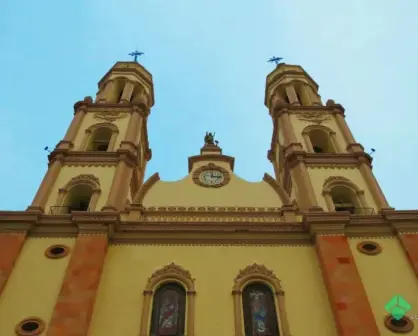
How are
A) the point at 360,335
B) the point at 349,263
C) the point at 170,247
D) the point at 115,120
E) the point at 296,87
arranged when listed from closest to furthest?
the point at 360,335 < the point at 349,263 < the point at 170,247 < the point at 115,120 < the point at 296,87

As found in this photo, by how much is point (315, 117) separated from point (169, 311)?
1287cm

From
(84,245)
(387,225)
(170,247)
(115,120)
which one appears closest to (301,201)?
(387,225)

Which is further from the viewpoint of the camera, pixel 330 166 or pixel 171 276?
pixel 330 166

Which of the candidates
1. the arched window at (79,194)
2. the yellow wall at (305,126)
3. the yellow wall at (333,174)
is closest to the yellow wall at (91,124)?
the arched window at (79,194)

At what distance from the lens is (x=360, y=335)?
13.0 meters

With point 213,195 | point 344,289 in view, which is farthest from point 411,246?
point 213,195

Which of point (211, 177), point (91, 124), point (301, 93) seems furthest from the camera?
point (301, 93)

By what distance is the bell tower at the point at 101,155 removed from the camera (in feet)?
60.6

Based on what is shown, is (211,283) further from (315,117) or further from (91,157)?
(315,117)

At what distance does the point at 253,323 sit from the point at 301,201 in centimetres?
580

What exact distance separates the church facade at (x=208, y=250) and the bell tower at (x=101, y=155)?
7 centimetres

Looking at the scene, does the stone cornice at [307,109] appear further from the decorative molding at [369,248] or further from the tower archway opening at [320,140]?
the decorative molding at [369,248]

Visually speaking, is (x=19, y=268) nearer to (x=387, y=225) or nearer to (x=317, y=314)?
(x=317, y=314)

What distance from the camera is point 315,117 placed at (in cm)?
2388
